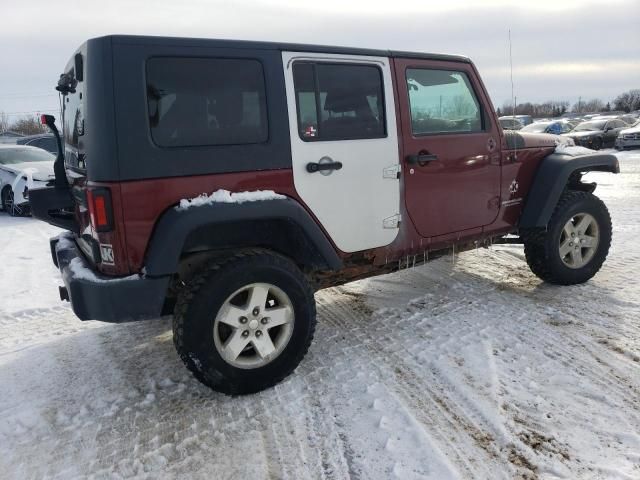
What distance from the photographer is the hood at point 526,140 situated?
167 inches

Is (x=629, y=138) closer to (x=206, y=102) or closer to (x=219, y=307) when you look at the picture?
(x=206, y=102)

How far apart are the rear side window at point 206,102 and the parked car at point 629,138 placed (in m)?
22.3

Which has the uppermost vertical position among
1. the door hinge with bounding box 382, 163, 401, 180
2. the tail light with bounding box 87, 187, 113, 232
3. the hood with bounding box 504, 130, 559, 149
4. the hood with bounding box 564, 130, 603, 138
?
the hood with bounding box 564, 130, 603, 138

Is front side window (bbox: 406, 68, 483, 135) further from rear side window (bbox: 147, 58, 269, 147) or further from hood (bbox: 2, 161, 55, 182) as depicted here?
hood (bbox: 2, 161, 55, 182)

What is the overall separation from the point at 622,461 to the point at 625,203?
7851mm

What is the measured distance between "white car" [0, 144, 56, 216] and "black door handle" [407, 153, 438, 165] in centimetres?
805

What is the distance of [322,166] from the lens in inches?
125

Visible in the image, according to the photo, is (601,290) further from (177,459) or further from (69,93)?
(69,93)

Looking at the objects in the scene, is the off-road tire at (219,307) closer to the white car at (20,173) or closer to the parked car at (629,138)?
the white car at (20,173)

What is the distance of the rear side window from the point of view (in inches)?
107

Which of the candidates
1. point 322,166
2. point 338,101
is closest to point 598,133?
point 338,101

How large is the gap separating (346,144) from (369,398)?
1604 millimetres

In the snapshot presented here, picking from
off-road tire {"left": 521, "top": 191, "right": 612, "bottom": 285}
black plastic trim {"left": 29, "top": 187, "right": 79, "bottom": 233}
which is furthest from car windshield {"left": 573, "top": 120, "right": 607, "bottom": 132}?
black plastic trim {"left": 29, "top": 187, "right": 79, "bottom": 233}

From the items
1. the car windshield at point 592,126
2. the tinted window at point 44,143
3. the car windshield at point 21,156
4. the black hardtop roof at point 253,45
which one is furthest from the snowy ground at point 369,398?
the car windshield at point 592,126
